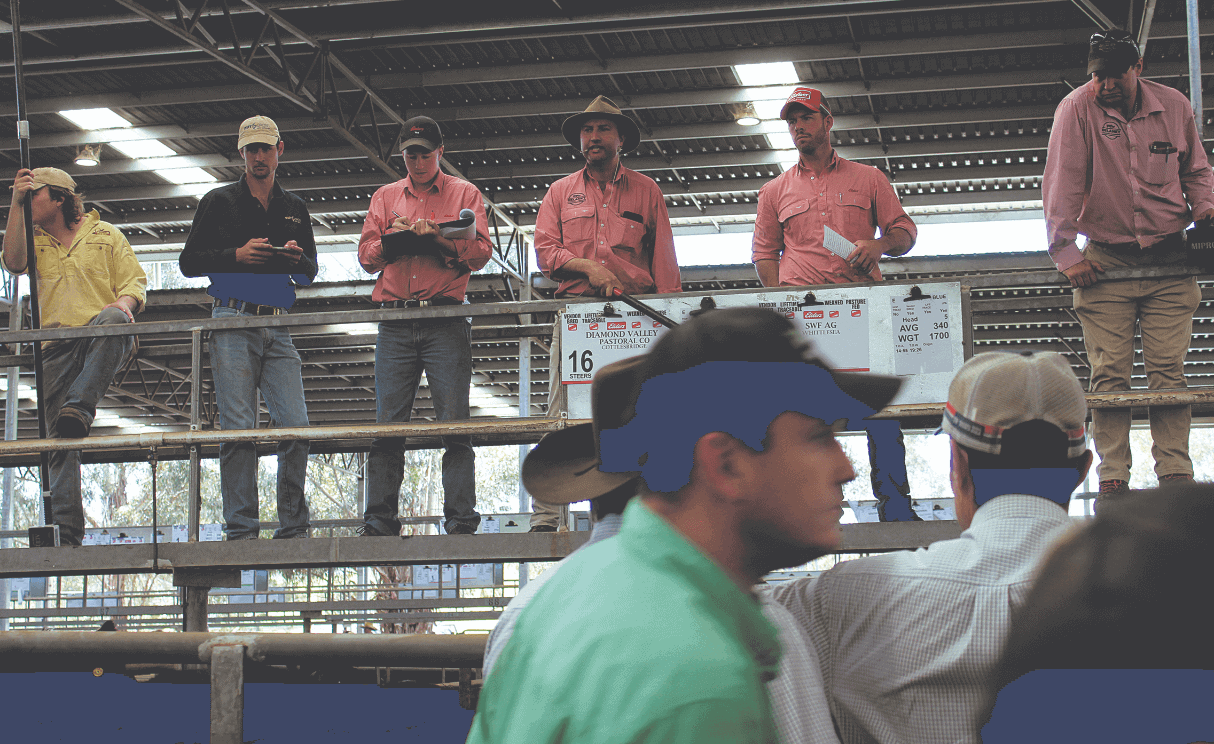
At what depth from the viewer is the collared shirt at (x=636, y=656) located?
90 cm

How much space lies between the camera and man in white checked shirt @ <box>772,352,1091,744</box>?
63.6 inches

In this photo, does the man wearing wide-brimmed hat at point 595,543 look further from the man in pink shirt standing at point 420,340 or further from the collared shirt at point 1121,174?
the collared shirt at point 1121,174

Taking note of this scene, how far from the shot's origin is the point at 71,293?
268 inches

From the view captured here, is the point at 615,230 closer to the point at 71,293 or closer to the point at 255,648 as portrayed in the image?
the point at 71,293

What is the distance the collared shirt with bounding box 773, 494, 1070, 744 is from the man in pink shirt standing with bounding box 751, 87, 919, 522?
4344 millimetres

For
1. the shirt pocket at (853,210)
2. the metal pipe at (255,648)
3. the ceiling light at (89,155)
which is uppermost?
the ceiling light at (89,155)

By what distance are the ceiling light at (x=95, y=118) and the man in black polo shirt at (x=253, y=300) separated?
9649 millimetres

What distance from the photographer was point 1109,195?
17.9 ft

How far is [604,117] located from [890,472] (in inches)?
107

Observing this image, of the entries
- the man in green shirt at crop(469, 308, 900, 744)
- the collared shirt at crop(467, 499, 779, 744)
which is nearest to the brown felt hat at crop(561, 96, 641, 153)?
the man in green shirt at crop(469, 308, 900, 744)

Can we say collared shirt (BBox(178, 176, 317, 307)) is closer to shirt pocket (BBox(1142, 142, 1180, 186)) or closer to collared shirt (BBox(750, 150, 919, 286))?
collared shirt (BBox(750, 150, 919, 286))

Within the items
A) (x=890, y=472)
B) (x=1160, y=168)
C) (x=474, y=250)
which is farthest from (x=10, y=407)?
(x=1160, y=168)

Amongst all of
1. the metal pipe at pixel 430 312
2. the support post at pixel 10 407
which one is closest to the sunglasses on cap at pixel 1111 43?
the metal pipe at pixel 430 312

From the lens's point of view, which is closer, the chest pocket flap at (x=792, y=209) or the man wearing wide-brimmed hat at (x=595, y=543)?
the man wearing wide-brimmed hat at (x=595, y=543)
